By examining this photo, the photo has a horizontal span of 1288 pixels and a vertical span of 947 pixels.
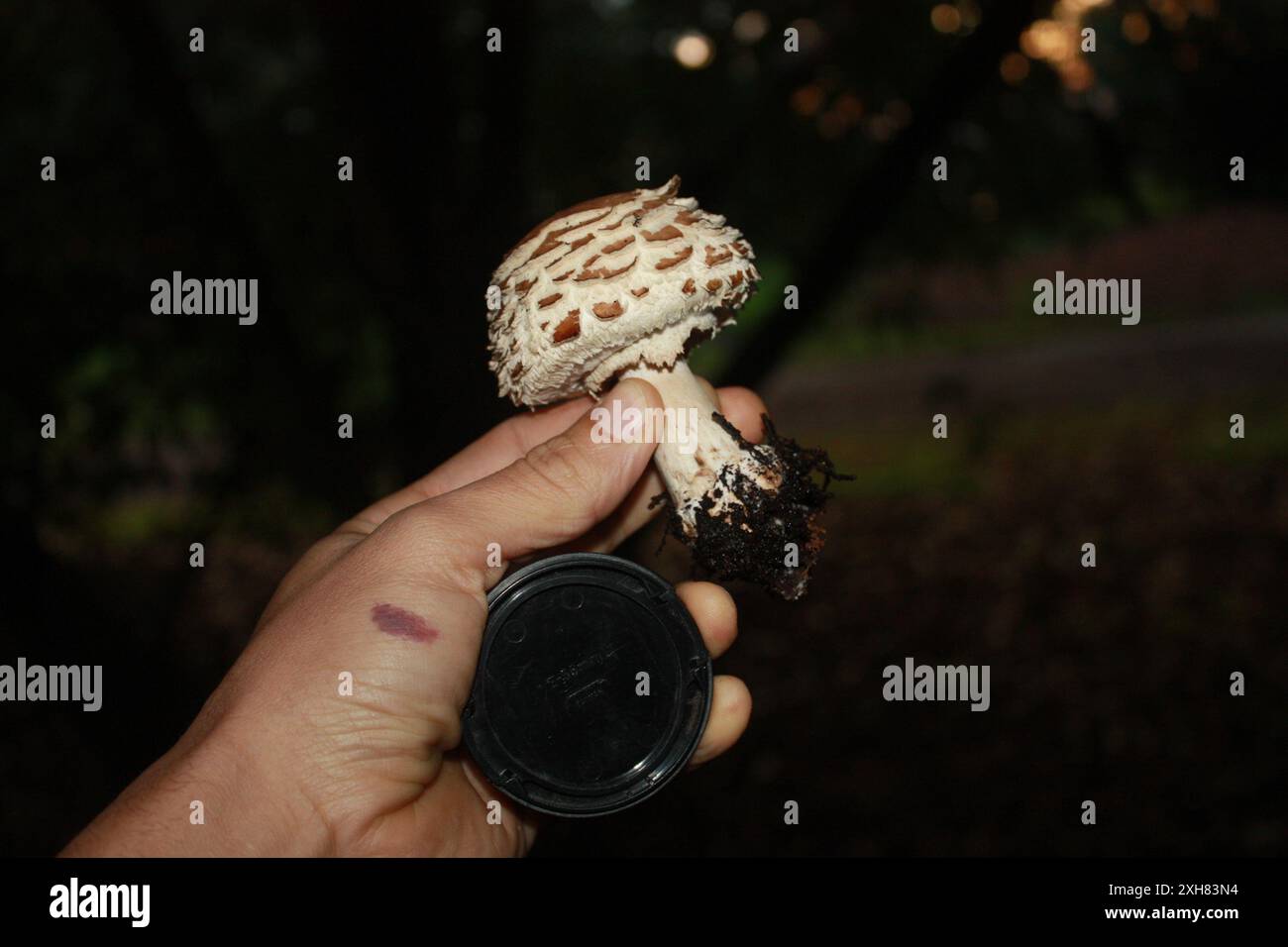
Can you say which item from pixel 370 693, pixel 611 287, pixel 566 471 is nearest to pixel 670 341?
pixel 611 287

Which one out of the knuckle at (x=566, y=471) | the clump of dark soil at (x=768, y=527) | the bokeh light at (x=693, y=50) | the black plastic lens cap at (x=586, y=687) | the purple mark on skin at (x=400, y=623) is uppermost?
the bokeh light at (x=693, y=50)

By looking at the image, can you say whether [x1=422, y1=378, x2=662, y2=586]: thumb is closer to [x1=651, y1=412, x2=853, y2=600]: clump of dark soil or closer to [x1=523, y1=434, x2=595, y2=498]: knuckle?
[x1=523, y1=434, x2=595, y2=498]: knuckle

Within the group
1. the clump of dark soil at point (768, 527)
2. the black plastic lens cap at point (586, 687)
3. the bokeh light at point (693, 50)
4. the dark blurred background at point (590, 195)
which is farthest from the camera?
the bokeh light at point (693, 50)

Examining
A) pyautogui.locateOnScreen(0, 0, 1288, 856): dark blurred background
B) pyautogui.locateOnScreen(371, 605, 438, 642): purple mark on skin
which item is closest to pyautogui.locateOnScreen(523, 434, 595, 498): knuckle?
pyautogui.locateOnScreen(371, 605, 438, 642): purple mark on skin

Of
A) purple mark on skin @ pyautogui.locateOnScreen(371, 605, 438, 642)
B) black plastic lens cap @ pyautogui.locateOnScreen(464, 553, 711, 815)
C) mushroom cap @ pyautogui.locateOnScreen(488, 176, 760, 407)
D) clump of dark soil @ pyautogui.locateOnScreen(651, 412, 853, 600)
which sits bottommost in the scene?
black plastic lens cap @ pyautogui.locateOnScreen(464, 553, 711, 815)

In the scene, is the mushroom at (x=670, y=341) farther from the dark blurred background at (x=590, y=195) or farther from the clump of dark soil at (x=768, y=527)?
the dark blurred background at (x=590, y=195)

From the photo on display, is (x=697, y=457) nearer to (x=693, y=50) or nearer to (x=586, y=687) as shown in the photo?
(x=586, y=687)

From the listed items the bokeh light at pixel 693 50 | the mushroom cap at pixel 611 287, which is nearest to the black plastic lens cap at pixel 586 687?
the mushroom cap at pixel 611 287
